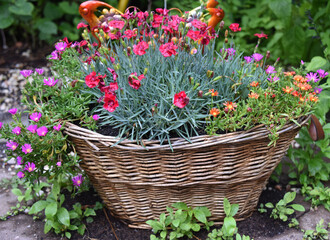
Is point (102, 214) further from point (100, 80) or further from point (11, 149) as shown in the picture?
point (100, 80)

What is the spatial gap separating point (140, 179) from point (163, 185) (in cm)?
11

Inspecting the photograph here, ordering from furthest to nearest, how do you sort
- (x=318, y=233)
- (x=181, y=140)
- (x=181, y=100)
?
(x=318, y=233) → (x=181, y=140) → (x=181, y=100)

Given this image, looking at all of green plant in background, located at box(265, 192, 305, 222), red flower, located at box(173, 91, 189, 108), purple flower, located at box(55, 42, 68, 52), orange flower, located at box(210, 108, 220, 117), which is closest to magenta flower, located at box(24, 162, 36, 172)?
purple flower, located at box(55, 42, 68, 52)

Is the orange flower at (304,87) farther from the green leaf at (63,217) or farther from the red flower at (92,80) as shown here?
the green leaf at (63,217)

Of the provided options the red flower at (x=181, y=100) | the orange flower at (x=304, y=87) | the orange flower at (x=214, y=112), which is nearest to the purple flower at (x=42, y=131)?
Result: the red flower at (x=181, y=100)

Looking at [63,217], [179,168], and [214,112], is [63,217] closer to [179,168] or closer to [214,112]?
[179,168]

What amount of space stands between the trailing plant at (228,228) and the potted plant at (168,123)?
6cm

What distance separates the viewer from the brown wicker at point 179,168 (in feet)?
5.37

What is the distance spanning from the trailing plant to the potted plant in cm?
6

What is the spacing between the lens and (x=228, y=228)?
5.95ft

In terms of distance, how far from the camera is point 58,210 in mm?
1880

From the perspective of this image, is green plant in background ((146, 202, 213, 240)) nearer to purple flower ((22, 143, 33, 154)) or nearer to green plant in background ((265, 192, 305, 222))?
green plant in background ((265, 192, 305, 222))

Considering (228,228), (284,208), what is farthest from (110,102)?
(284,208)

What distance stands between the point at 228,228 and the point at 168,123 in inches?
23.9
